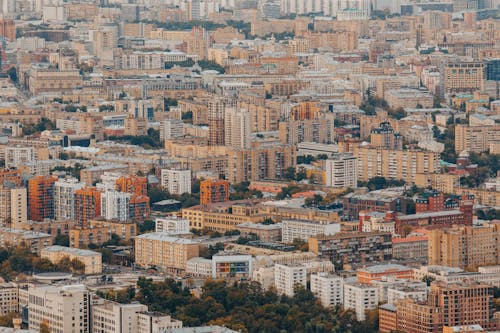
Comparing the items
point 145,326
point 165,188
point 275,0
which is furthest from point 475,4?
point 145,326

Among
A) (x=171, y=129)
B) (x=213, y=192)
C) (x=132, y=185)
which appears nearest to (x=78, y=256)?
(x=132, y=185)

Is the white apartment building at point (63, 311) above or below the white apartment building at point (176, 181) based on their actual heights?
above

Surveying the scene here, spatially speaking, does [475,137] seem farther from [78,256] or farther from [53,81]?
[78,256]

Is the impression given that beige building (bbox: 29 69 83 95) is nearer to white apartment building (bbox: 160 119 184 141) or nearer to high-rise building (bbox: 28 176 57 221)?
white apartment building (bbox: 160 119 184 141)

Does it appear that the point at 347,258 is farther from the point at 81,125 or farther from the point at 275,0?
the point at 275,0

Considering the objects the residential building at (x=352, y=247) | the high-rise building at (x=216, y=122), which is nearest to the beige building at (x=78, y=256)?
the residential building at (x=352, y=247)

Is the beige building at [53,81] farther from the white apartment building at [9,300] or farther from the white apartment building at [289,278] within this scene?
the white apartment building at [9,300]
